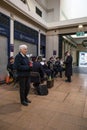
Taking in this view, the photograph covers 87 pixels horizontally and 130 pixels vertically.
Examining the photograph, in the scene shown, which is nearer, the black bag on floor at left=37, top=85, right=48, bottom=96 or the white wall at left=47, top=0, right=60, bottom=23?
the black bag on floor at left=37, top=85, right=48, bottom=96

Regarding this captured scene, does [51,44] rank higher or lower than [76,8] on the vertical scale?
lower

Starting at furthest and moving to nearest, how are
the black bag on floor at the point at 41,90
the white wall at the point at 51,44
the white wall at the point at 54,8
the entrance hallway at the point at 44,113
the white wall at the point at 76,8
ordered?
1. the white wall at the point at 76,8
2. the white wall at the point at 51,44
3. the white wall at the point at 54,8
4. the black bag on floor at the point at 41,90
5. the entrance hallway at the point at 44,113

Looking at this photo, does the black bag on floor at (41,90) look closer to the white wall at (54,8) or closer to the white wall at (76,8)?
the white wall at (54,8)

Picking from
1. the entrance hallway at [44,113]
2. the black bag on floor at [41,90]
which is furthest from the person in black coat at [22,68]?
the black bag on floor at [41,90]

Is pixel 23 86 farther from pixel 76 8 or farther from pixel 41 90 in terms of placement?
pixel 76 8

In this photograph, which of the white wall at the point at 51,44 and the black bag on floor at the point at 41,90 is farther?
the white wall at the point at 51,44

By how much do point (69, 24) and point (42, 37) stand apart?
6.84 feet

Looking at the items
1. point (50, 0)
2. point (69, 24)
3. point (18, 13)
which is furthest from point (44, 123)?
point (50, 0)

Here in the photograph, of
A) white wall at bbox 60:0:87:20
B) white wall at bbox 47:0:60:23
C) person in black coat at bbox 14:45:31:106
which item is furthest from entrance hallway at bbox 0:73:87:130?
white wall at bbox 60:0:87:20

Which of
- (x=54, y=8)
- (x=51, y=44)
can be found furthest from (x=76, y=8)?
(x=51, y=44)

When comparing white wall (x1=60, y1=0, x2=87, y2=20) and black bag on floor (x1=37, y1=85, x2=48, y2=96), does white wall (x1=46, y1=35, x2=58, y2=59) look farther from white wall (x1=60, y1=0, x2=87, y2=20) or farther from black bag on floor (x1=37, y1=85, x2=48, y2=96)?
black bag on floor (x1=37, y1=85, x2=48, y2=96)

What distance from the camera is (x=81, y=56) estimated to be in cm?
1980

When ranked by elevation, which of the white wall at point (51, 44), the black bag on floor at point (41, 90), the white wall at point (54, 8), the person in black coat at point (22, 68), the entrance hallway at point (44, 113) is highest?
the white wall at point (54, 8)

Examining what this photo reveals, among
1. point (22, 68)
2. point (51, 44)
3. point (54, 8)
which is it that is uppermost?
point (54, 8)
